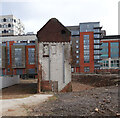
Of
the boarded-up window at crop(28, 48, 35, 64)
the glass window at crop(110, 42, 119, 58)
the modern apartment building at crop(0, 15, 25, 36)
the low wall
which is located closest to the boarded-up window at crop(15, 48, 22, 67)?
the boarded-up window at crop(28, 48, 35, 64)

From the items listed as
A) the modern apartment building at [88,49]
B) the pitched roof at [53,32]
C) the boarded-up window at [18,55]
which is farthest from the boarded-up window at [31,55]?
the modern apartment building at [88,49]

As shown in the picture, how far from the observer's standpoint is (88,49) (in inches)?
2025

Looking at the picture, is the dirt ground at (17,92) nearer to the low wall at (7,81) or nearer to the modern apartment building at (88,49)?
the low wall at (7,81)

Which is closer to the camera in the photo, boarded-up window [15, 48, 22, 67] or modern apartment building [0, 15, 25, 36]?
boarded-up window [15, 48, 22, 67]

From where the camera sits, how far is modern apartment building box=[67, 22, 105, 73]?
50.8m

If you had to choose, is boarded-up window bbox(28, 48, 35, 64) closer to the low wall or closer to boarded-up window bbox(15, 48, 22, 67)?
boarded-up window bbox(15, 48, 22, 67)

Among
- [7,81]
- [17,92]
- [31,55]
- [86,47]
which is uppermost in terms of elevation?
[86,47]

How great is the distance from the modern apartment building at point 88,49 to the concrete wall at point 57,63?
36343mm

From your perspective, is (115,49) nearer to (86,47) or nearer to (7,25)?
(86,47)

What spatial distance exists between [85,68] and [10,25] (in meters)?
42.0

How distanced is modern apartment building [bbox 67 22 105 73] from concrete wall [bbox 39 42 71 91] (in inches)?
1431

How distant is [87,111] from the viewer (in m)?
7.03

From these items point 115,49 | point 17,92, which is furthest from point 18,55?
point 115,49

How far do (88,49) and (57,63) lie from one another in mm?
37945
